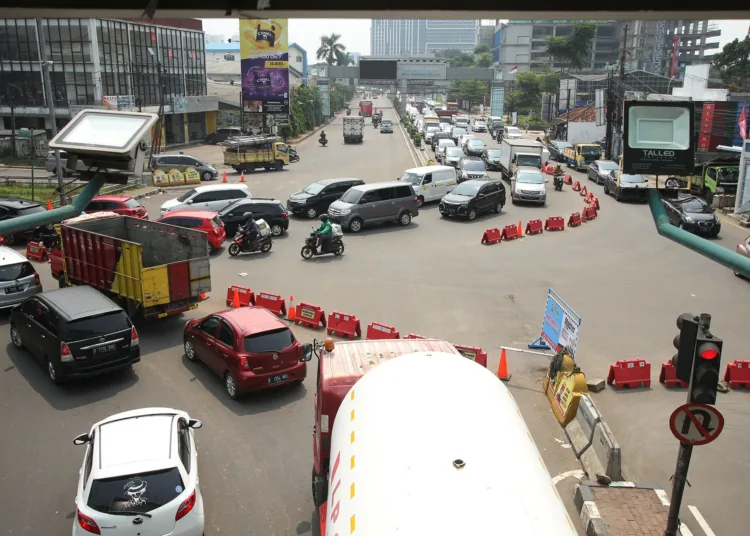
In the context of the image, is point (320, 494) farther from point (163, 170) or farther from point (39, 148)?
point (39, 148)

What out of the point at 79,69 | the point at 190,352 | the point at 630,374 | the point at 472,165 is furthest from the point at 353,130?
the point at 630,374

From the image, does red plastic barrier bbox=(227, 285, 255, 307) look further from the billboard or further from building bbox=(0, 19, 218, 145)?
the billboard

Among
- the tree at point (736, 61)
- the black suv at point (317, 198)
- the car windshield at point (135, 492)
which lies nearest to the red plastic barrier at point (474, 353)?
the car windshield at point (135, 492)

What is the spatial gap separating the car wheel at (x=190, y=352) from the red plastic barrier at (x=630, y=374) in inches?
315

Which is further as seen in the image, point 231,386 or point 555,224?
point 555,224

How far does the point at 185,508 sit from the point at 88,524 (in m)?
0.98

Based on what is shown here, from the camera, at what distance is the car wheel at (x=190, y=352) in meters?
13.1

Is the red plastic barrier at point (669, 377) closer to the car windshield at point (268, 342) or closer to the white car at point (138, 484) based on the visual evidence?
the car windshield at point (268, 342)

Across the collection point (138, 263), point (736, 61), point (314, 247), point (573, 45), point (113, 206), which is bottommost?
point (314, 247)

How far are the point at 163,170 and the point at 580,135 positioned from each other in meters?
38.5

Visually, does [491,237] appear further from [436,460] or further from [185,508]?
[436,460]

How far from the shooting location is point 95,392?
38.9ft

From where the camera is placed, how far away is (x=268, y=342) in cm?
1152

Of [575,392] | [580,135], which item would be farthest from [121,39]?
[575,392]
